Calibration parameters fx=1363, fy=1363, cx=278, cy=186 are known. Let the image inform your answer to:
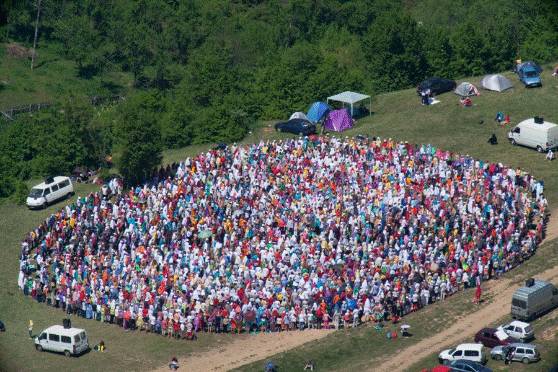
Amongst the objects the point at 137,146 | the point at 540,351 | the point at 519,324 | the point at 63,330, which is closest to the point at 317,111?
the point at 137,146

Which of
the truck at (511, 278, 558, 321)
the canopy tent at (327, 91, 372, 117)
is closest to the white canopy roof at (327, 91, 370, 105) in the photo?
the canopy tent at (327, 91, 372, 117)

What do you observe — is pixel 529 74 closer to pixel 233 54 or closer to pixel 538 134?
pixel 538 134

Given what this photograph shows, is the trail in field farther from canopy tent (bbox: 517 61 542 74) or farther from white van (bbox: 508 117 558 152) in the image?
canopy tent (bbox: 517 61 542 74)

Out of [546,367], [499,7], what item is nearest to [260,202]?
[546,367]

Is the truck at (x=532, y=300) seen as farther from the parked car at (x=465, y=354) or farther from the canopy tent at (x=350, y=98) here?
the canopy tent at (x=350, y=98)

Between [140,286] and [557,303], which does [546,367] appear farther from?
[140,286]

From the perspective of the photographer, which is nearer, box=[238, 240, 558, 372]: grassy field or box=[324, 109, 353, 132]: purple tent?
box=[238, 240, 558, 372]: grassy field
